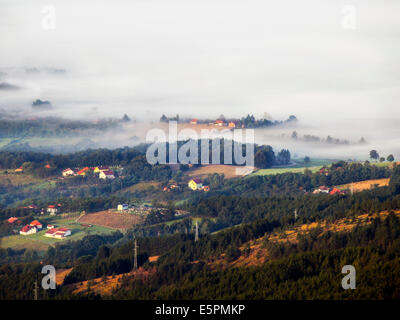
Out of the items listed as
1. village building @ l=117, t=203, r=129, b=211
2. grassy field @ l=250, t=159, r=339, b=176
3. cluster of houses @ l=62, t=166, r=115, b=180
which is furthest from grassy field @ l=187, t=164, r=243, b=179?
village building @ l=117, t=203, r=129, b=211

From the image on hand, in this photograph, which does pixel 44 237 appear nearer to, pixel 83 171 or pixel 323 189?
pixel 323 189

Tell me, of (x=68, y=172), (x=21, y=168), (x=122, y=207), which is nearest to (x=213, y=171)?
(x=68, y=172)

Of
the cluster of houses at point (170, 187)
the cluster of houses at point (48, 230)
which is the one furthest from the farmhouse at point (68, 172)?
the cluster of houses at point (48, 230)

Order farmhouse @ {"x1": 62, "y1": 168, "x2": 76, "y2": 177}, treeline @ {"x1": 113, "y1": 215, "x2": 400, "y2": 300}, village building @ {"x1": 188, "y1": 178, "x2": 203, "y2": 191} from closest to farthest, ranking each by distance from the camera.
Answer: treeline @ {"x1": 113, "y1": 215, "x2": 400, "y2": 300} < village building @ {"x1": 188, "y1": 178, "x2": 203, "y2": 191} < farmhouse @ {"x1": 62, "y1": 168, "x2": 76, "y2": 177}

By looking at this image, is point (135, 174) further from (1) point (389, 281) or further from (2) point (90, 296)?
(1) point (389, 281)

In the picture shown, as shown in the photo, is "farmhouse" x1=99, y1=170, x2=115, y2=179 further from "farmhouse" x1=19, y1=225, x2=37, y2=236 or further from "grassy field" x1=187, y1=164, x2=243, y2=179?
"farmhouse" x1=19, y1=225, x2=37, y2=236
